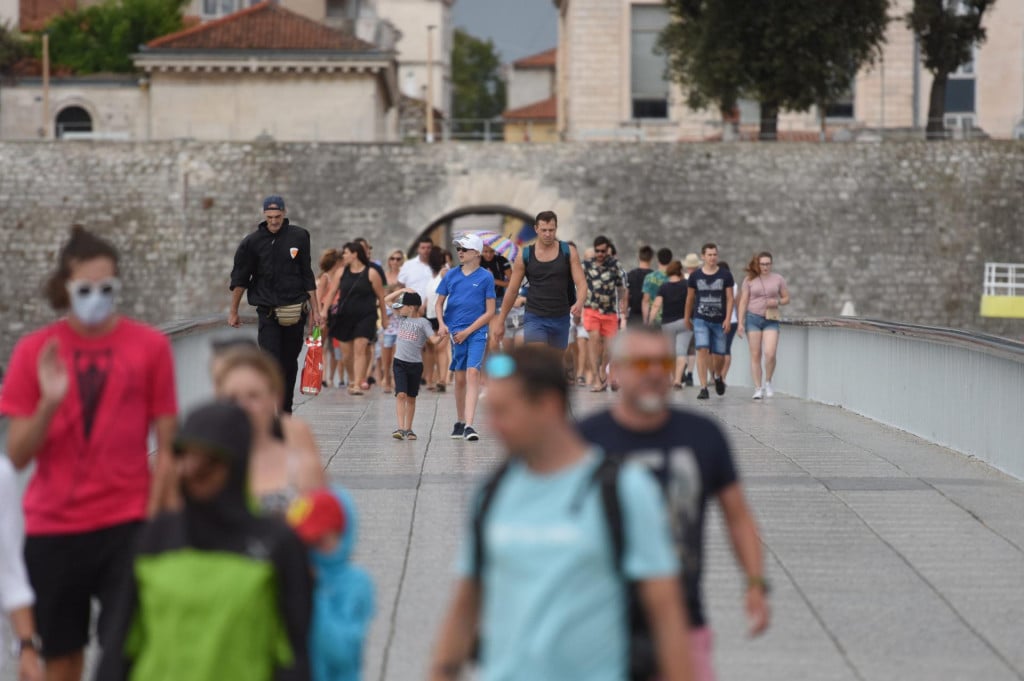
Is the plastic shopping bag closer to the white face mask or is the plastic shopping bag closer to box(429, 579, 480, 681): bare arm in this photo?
the white face mask

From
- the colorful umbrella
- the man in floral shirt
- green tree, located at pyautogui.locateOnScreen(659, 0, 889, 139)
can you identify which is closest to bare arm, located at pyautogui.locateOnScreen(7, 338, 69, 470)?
the colorful umbrella

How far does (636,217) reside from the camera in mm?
46406

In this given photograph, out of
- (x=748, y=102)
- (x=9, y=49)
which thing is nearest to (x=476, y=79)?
(x=9, y=49)

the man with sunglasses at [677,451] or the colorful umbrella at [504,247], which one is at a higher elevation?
the man with sunglasses at [677,451]

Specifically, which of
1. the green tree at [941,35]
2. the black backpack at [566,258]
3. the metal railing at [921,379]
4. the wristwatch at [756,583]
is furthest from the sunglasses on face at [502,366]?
the green tree at [941,35]

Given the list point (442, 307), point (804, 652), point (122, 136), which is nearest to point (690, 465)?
point (804, 652)

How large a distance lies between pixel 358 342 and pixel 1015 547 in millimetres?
12000

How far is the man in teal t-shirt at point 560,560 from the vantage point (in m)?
3.94

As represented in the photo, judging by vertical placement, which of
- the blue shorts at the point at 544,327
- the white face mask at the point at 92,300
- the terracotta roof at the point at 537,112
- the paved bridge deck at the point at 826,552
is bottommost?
the paved bridge deck at the point at 826,552

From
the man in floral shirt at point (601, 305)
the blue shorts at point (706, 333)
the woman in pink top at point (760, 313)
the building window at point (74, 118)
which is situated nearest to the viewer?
the woman in pink top at point (760, 313)

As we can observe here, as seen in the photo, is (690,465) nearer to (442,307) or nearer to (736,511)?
(736,511)

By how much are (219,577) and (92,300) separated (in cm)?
151

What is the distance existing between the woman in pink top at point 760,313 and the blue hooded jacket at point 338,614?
14.8 m

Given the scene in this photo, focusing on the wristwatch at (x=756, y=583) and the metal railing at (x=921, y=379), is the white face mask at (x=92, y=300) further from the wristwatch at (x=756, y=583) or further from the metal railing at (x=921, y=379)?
the metal railing at (x=921, y=379)
